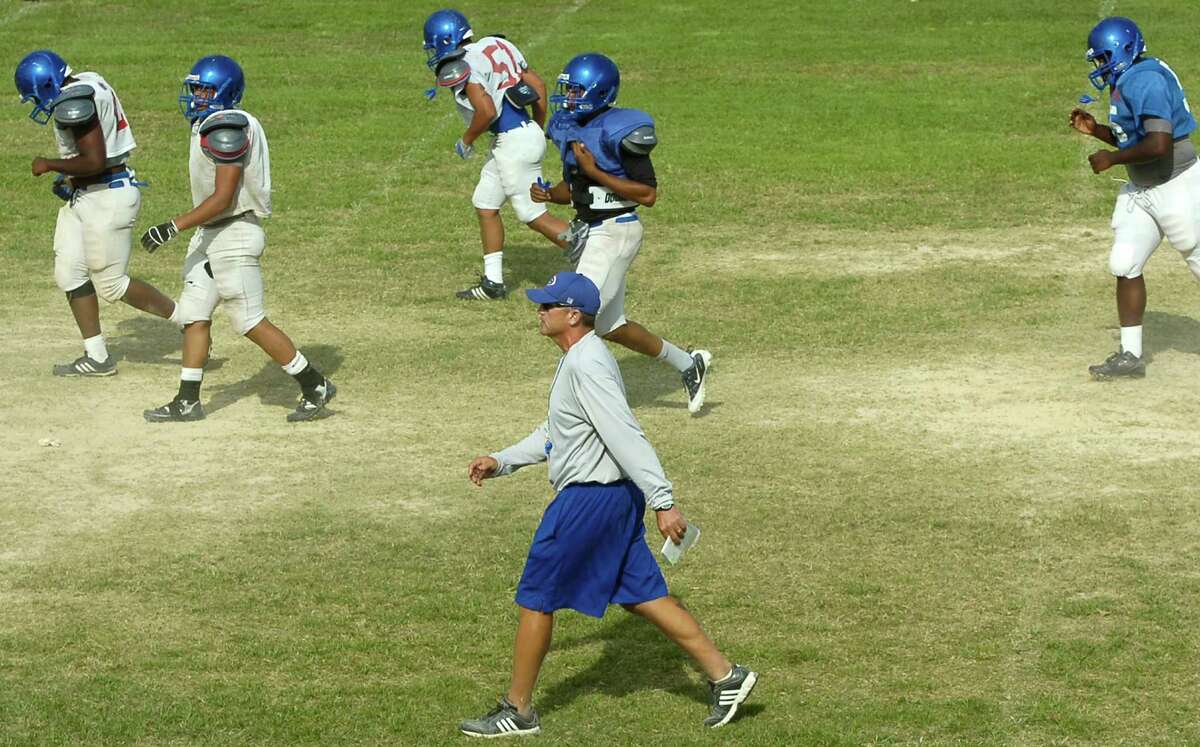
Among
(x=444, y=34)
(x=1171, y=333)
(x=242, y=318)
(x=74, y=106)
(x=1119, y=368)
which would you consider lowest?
(x=1171, y=333)

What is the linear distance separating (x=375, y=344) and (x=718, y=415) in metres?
3.06

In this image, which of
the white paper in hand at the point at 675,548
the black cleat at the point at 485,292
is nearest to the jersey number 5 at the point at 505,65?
the black cleat at the point at 485,292

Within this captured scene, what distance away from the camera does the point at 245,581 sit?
904 centimetres

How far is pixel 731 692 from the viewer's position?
7.39 m

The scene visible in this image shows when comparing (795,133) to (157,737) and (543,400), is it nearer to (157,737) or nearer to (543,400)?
(543,400)

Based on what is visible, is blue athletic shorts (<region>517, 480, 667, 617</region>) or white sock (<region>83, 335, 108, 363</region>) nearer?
blue athletic shorts (<region>517, 480, 667, 617</region>)

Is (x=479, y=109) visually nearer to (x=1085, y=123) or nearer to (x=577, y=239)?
(x=577, y=239)

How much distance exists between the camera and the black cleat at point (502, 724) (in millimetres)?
7348

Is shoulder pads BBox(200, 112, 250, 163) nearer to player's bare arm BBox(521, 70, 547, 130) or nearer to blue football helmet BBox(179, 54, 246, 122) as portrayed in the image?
blue football helmet BBox(179, 54, 246, 122)

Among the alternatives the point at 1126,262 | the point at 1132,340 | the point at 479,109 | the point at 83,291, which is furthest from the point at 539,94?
the point at 1132,340

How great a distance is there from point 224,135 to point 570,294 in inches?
179

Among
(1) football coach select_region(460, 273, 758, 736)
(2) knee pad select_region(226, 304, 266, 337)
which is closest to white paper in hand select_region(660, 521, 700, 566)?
(1) football coach select_region(460, 273, 758, 736)

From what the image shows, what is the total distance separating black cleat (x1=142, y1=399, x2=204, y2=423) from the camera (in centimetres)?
1165

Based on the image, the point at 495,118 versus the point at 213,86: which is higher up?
the point at 213,86
